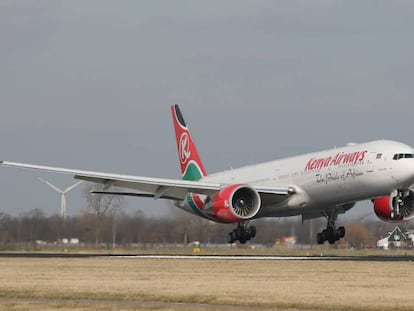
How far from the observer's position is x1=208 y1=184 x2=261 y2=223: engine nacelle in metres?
56.4

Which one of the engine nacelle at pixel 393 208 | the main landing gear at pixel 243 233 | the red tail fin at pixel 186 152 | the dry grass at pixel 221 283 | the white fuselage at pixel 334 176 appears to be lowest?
the dry grass at pixel 221 283

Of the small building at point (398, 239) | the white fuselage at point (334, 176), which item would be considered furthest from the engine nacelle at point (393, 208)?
the small building at point (398, 239)

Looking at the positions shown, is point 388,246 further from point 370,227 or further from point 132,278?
point 132,278

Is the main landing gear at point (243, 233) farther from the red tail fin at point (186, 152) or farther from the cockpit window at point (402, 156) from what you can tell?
the cockpit window at point (402, 156)

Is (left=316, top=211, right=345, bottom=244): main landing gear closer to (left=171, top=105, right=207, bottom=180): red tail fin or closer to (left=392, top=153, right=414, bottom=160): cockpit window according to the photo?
(left=392, top=153, right=414, bottom=160): cockpit window

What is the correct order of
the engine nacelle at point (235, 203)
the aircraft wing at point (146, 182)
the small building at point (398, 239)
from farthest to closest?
the small building at point (398, 239) → the aircraft wing at point (146, 182) → the engine nacelle at point (235, 203)

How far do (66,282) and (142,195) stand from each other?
95.7 feet

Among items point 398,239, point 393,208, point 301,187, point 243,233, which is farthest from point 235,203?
point 398,239

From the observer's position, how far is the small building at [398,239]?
290 ft

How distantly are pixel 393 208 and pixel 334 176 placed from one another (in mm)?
3629

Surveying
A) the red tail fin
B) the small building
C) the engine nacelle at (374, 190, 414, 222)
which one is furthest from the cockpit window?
the small building

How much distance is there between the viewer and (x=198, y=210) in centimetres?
6525

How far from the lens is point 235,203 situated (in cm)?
5744

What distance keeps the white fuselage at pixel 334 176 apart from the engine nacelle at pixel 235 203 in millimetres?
2010
